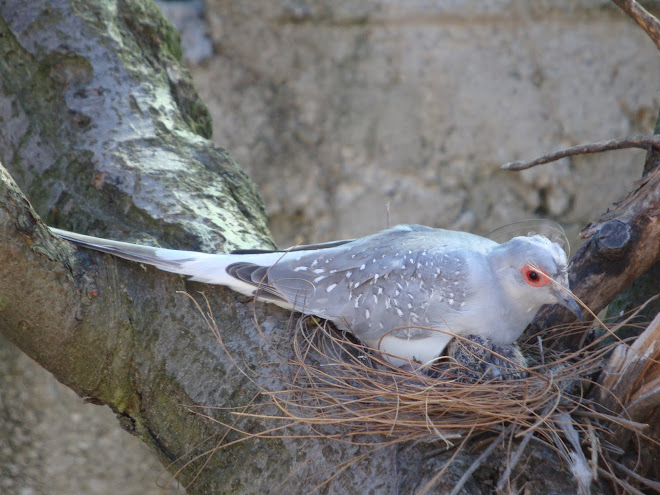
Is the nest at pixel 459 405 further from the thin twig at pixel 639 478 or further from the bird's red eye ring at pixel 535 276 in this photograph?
the bird's red eye ring at pixel 535 276

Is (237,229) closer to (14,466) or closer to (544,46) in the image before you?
(14,466)

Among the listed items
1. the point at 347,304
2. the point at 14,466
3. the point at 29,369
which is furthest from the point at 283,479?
the point at 29,369

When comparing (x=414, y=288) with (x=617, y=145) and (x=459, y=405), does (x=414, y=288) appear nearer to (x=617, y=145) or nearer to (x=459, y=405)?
(x=459, y=405)

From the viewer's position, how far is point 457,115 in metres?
4.85

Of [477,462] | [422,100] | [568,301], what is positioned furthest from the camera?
[422,100]

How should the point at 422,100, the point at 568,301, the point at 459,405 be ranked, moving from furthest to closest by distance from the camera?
1. the point at 422,100
2. the point at 568,301
3. the point at 459,405

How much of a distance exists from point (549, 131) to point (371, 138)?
1296 mm

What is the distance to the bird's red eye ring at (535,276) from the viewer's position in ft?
6.59

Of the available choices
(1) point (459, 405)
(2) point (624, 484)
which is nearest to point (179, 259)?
(1) point (459, 405)

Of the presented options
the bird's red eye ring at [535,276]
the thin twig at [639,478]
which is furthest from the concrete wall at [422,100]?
the thin twig at [639,478]

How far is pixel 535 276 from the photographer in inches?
79.8

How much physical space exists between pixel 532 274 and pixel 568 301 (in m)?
0.13

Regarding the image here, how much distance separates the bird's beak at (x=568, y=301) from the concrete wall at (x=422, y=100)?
2.94 m

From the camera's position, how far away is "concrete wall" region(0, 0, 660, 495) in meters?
4.73
